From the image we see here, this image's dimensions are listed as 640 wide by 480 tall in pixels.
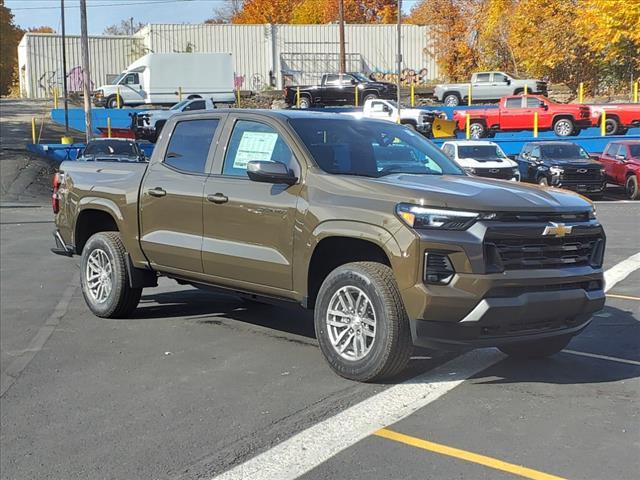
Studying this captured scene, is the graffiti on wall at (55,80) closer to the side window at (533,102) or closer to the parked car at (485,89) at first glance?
the parked car at (485,89)

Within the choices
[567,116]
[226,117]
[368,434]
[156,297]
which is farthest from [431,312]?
[567,116]

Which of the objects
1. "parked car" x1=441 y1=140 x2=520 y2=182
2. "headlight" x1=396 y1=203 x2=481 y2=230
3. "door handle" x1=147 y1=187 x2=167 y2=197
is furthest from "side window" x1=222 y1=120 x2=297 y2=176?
"parked car" x1=441 y1=140 x2=520 y2=182

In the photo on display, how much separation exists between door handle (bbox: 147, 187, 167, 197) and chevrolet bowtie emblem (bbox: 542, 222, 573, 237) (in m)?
3.33

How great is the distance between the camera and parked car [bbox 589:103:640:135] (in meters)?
30.6

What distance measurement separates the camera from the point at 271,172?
5664mm

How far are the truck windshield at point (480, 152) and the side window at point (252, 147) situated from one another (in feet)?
58.8

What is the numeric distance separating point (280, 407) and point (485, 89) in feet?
124

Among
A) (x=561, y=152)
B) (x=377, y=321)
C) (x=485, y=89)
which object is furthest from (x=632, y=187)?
(x=377, y=321)

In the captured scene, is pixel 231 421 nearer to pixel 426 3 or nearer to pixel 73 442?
pixel 73 442

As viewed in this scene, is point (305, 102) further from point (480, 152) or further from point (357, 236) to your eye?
point (357, 236)

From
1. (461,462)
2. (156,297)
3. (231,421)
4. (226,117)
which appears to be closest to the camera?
(461,462)

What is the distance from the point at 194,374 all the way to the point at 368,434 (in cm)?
186

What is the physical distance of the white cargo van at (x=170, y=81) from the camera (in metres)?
40.2

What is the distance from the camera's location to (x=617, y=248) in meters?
12.2
